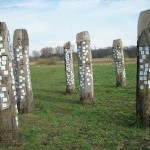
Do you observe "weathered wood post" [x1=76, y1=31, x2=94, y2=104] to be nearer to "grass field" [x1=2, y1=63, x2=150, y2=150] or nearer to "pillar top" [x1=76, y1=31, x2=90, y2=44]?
"pillar top" [x1=76, y1=31, x2=90, y2=44]

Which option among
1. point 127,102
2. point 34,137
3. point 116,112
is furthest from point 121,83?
point 34,137

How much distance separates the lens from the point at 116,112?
11.8 metres

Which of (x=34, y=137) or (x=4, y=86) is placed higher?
(x=4, y=86)

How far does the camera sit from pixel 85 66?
46.0ft

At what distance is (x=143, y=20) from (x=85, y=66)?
492cm

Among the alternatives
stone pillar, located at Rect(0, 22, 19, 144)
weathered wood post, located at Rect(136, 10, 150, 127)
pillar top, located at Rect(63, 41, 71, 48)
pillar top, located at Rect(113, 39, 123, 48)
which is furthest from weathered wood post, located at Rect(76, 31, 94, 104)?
pillar top, located at Rect(113, 39, 123, 48)

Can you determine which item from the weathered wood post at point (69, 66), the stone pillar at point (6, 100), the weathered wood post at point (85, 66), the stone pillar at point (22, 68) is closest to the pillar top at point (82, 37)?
the weathered wood post at point (85, 66)

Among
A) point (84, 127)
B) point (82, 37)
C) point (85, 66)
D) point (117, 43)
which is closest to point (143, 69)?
point (84, 127)

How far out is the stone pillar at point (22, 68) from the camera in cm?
1259

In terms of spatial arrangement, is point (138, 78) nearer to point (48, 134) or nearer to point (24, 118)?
point (48, 134)

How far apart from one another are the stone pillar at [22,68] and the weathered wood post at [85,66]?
2.39m

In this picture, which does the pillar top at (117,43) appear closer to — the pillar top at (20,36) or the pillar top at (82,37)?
the pillar top at (82,37)

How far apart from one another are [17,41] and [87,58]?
2.98 metres

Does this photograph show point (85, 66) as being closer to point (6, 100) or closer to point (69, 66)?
point (69, 66)
